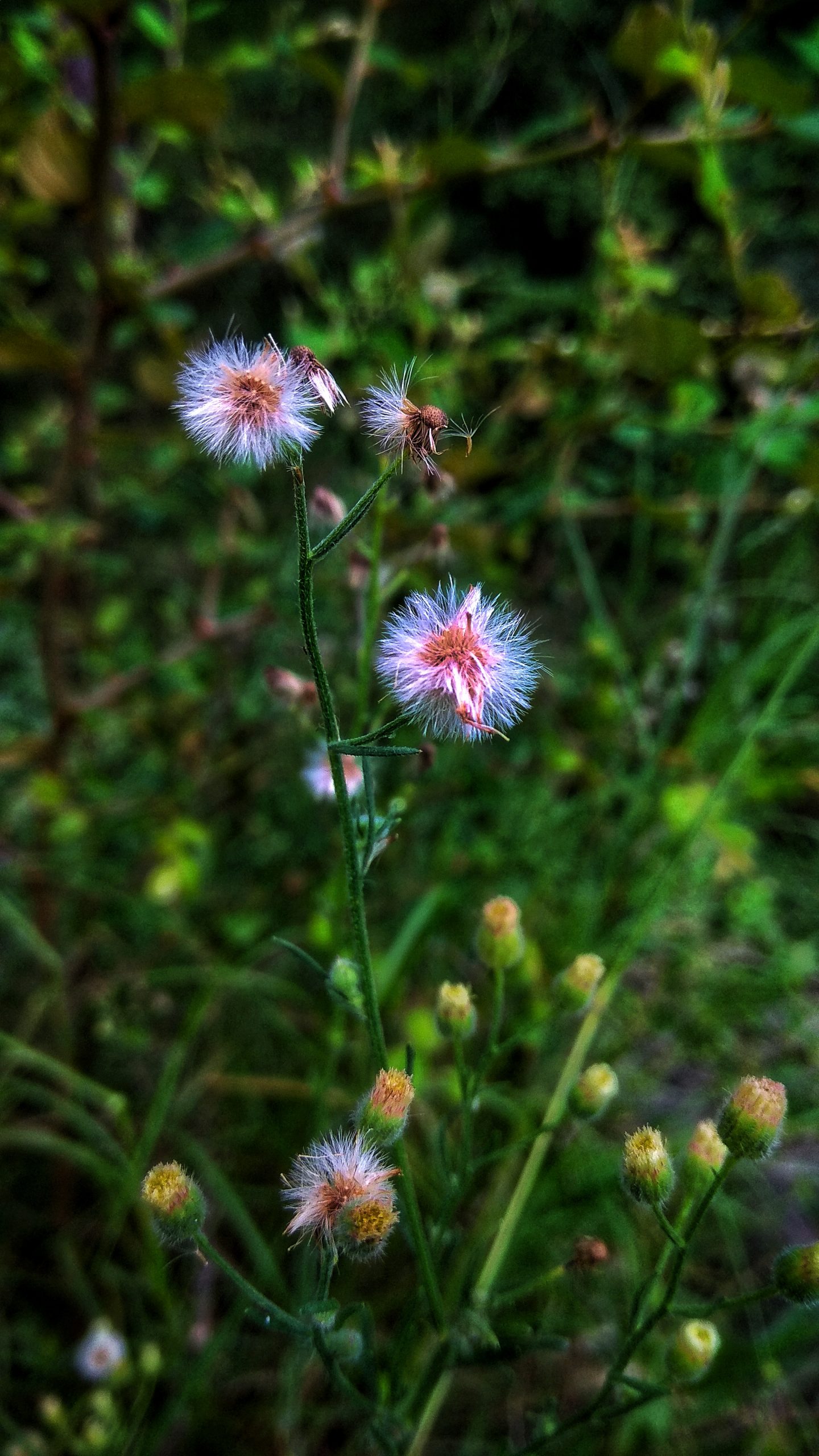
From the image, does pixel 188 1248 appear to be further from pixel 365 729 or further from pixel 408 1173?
pixel 365 729

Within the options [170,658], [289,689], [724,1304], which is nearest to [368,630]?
[289,689]

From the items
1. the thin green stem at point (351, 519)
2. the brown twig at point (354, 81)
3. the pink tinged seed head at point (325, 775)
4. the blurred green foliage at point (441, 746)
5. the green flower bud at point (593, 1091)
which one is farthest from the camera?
the brown twig at point (354, 81)

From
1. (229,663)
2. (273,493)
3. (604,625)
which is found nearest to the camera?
(604,625)

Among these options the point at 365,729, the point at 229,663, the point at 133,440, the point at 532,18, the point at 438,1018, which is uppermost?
the point at 532,18

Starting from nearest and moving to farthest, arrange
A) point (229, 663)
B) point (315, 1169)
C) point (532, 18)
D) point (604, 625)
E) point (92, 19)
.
→ point (315, 1169) < point (92, 19) < point (604, 625) < point (229, 663) < point (532, 18)

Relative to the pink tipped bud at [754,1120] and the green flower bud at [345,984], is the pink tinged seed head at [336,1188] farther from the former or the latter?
the pink tipped bud at [754,1120]

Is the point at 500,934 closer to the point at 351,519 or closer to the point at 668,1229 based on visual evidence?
the point at 668,1229

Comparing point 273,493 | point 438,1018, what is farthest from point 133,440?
point 438,1018

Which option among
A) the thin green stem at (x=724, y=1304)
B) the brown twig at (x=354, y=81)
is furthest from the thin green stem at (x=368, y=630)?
the brown twig at (x=354, y=81)
